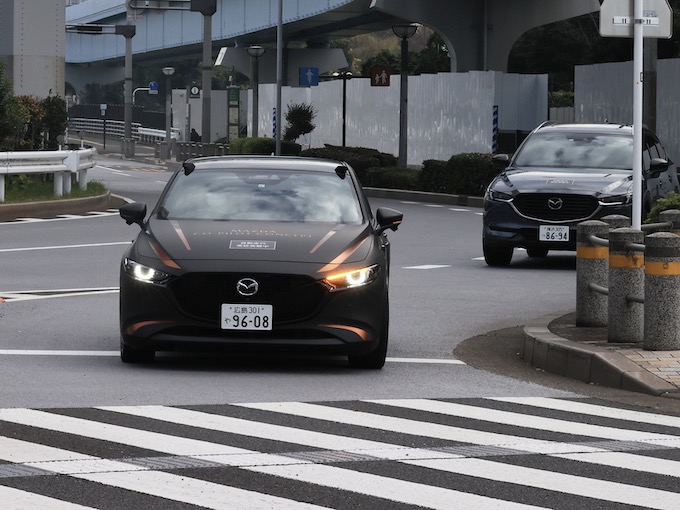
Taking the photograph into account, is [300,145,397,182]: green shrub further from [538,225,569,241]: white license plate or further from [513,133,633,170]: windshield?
[538,225,569,241]: white license plate

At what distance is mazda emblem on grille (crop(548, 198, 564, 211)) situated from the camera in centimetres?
1955

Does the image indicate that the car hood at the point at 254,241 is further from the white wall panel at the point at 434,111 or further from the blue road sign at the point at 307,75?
the blue road sign at the point at 307,75

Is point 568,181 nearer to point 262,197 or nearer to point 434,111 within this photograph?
point 262,197

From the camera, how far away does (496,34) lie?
50.1 meters

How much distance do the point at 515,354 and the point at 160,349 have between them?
112 inches

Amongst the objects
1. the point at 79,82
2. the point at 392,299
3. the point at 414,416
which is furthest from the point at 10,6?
the point at 79,82

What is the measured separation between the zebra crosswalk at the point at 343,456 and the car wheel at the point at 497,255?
10.2 m

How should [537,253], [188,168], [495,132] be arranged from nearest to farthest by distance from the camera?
1. [188,168]
2. [537,253]
3. [495,132]

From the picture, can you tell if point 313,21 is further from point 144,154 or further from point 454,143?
point 144,154

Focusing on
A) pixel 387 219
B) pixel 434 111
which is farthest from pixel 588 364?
pixel 434 111

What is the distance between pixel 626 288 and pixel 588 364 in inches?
33.3

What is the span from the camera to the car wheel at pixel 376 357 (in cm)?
1101

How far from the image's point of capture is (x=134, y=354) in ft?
36.7

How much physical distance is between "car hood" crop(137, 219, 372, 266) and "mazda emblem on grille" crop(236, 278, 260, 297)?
16 cm
